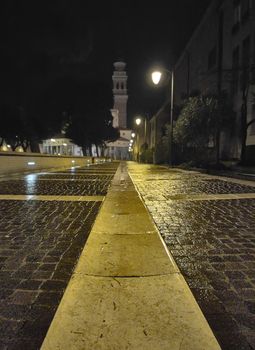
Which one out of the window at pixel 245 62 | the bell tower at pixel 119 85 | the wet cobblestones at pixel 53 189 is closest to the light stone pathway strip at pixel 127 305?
the wet cobblestones at pixel 53 189

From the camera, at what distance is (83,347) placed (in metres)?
2.29

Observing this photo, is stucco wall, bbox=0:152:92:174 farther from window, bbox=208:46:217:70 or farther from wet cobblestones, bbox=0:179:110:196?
window, bbox=208:46:217:70

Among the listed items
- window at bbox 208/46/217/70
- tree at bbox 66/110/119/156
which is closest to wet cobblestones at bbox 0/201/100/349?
window at bbox 208/46/217/70

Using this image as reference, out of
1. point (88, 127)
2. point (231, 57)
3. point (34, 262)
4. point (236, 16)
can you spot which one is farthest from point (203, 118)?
point (88, 127)

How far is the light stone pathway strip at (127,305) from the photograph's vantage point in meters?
2.36

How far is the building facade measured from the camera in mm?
23594

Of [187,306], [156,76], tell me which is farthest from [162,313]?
[156,76]

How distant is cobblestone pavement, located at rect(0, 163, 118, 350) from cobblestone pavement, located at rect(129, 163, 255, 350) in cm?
118

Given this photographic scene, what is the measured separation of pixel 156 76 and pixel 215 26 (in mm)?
13794

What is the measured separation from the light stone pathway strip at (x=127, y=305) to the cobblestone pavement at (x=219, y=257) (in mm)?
141

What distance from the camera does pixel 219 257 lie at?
13.6 ft

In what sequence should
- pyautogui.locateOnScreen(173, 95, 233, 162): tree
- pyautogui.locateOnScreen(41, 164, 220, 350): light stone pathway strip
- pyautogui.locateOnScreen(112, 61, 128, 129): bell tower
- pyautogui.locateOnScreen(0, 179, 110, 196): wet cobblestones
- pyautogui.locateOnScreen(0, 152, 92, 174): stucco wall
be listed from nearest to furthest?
pyautogui.locateOnScreen(41, 164, 220, 350): light stone pathway strip, pyautogui.locateOnScreen(0, 179, 110, 196): wet cobblestones, pyautogui.locateOnScreen(0, 152, 92, 174): stucco wall, pyautogui.locateOnScreen(173, 95, 233, 162): tree, pyautogui.locateOnScreen(112, 61, 128, 129): bell tower

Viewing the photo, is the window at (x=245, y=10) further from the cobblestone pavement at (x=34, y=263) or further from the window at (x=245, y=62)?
the cobblestone pavement at (x=34, y=263)

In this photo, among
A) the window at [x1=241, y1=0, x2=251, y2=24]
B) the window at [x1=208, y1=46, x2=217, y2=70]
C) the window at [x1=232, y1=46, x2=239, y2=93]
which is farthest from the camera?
the window at [x1=208, y1=46, x2=217, y2=70]
